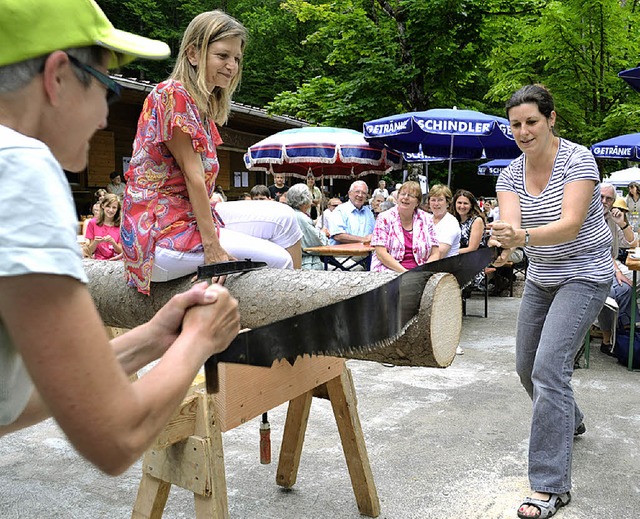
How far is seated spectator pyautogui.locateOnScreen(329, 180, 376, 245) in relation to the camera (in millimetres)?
9164

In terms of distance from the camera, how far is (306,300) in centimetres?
228

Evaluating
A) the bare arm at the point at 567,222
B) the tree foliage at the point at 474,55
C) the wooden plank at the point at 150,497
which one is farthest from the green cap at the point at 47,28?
the tree foliage at the point at 474,55

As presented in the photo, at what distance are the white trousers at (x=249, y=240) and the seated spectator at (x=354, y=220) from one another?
19.7ft

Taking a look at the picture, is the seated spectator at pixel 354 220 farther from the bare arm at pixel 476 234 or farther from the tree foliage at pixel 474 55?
the tree foliage at pixel 474 55

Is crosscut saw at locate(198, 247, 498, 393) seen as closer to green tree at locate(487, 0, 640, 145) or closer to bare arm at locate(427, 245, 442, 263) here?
bare arm at locate(427, 245, 442, 263)

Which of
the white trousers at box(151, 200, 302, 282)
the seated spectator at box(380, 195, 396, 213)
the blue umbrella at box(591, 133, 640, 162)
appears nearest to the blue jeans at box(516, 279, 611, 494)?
the white trousers at box(151, 200, 302, 282)

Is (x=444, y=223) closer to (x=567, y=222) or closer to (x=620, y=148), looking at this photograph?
(x=567, y=222)

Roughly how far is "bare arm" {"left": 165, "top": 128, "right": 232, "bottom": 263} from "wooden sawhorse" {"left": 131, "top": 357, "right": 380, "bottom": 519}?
18.3 inches

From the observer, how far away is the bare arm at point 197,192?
95.3 inches

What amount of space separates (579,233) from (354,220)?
634 centimetres

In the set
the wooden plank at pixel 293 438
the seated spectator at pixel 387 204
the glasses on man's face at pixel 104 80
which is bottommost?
the wooden plank at pixel 293 438

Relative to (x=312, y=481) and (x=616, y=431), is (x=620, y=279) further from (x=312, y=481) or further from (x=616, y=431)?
(x=312, y=481)

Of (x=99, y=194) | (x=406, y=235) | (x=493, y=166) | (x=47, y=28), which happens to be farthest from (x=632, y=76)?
(x=493, y=166)

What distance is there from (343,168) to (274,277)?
11522 mm
